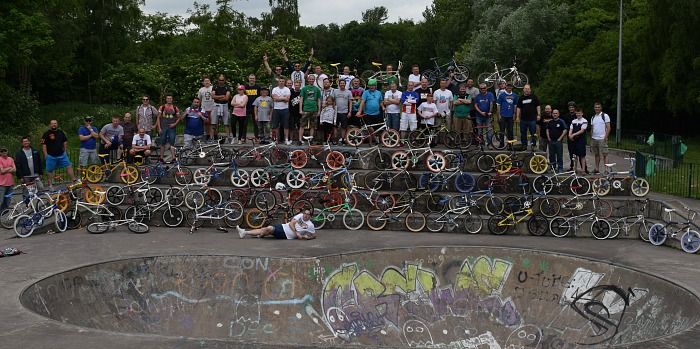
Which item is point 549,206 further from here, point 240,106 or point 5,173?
point 5,173

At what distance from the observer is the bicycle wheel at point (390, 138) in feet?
78.2

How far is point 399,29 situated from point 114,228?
100764 mm

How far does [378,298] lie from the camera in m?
16.9

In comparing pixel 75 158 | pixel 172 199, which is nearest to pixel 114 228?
pixel 172 199

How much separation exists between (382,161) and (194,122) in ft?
20.0

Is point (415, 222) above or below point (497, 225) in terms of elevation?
above

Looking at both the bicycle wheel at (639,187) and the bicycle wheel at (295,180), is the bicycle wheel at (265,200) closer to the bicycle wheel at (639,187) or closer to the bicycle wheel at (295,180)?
the bicycle wheel at (295,180)

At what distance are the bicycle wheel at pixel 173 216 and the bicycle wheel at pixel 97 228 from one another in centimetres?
164

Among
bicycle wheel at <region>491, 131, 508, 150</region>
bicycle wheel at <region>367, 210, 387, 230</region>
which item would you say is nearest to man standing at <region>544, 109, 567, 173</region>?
bicycle wheel at <region>491, 131, 508, 150</region>

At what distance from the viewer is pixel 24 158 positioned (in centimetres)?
2044

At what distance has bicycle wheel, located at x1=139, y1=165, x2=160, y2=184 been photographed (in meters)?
22.4

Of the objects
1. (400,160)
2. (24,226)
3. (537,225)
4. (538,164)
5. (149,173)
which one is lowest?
(537,225)

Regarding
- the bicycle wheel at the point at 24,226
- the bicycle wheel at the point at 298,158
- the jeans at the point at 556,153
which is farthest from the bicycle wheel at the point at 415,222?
the bicycle wheel at the point at 24,226

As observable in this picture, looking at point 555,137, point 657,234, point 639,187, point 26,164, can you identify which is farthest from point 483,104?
point 26,164
